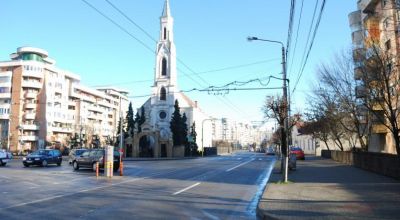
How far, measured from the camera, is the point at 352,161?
1443 inches

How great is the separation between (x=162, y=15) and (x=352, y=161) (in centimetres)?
7394

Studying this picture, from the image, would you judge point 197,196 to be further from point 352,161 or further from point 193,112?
point 193,112

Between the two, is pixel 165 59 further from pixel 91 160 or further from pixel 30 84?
pixel 91 160

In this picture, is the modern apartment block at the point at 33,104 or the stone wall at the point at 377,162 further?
the modern apartment block at the point at 33,104

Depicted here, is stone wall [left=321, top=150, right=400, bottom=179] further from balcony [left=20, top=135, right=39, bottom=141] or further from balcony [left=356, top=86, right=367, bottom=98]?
balcony [left=20, top=135, right=39, bottom=141]

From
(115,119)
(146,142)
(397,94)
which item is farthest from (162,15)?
(397,94)

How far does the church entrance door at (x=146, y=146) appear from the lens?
8044 centimetres

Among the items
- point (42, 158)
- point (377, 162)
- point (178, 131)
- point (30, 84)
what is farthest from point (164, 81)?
point (377, 162)

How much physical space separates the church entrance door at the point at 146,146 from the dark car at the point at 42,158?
39233mm

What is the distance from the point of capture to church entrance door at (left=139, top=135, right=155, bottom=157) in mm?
80438

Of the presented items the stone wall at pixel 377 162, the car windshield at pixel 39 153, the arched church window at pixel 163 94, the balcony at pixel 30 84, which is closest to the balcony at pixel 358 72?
the stone wall at pixel 377 162

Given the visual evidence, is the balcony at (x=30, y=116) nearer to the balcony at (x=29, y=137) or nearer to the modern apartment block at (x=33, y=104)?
the modern apartment block at (x=33, y=104)

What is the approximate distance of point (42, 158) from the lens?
38938 mm

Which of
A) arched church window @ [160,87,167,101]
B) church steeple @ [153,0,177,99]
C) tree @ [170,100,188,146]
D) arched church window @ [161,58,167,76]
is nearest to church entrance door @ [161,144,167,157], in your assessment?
tree @ [170,100,188,146]
